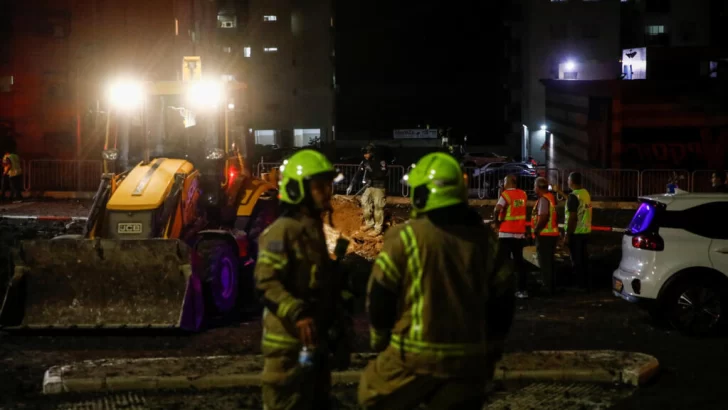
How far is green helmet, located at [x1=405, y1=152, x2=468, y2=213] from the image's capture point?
4.67m

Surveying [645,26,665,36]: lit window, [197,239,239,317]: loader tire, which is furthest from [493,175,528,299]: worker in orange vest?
[645,26,665,36]: lit window

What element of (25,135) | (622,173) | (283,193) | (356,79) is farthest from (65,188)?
(356,79)

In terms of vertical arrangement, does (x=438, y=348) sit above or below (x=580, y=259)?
above

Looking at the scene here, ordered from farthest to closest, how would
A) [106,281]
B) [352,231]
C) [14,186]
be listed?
[14,186] → [352,231] → [106,281]

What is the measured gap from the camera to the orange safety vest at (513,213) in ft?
42.4

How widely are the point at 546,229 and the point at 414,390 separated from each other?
29.9 feet

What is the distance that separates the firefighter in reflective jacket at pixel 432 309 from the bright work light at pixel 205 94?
896 centimetres

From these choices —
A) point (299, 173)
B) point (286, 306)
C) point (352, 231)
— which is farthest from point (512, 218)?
point (286, 306)

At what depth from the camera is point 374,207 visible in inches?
742

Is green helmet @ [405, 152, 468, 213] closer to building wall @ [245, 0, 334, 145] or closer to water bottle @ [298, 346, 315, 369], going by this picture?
water bottle @ [298, 346, 315, 369]

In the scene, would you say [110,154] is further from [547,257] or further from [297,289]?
[297,289]

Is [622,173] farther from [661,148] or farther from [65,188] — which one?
[65,188]

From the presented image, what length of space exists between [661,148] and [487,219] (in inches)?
468

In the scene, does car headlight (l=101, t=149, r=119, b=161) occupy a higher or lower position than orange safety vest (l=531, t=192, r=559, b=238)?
higher
